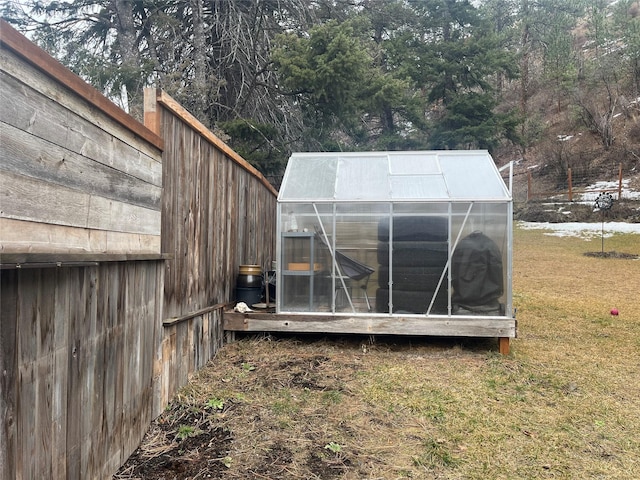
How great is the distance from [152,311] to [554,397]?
3.09m

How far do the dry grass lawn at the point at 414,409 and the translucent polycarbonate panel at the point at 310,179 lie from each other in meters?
1.64

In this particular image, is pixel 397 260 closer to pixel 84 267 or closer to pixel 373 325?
pixel 373 325

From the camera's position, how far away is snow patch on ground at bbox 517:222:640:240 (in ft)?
45.9

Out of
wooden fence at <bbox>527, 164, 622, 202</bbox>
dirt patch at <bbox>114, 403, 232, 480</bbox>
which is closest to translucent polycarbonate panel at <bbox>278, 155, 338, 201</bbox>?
dirt patch at <bbox>114, 403, 232, 480</bbox>

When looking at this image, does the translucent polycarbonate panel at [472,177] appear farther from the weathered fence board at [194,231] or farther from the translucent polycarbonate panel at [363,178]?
the weathered fence board at [194,231]

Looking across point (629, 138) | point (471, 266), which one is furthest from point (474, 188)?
point (629, 138)

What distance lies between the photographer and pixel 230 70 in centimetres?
815

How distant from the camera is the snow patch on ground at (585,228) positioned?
1400cm

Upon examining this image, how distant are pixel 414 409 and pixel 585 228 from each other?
1494 centimetres

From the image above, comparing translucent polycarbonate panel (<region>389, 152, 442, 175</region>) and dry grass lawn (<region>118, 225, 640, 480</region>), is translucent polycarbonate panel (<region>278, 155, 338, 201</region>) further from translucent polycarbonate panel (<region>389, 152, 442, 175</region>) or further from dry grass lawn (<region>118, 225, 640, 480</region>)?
dry grass lawn (<region>118, 225, 640, 480</region>)

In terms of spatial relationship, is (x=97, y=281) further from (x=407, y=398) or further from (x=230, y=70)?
(x=230, y=70)

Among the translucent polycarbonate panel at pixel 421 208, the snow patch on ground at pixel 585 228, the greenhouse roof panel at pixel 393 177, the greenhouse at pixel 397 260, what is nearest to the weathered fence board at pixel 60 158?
the greenhouse at pixel 397 260

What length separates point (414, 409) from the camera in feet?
9.85

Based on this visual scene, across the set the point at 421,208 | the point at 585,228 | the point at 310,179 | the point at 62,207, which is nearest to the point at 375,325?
the point at 421,208
